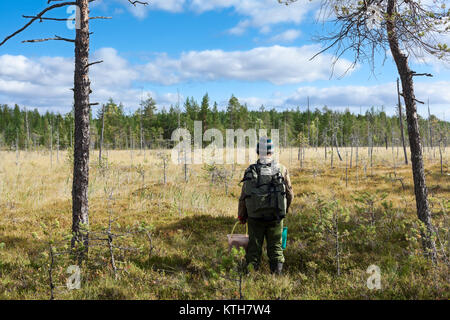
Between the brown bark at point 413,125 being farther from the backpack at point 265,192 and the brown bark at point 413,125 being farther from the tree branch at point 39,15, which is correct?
the tree branch at point 39,15

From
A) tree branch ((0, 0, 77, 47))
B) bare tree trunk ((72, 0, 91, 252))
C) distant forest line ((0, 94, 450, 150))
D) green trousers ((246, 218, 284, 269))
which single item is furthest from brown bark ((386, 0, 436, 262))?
distant forest line ((0, 94, 450, 150))

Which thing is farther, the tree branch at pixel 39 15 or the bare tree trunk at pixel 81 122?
the tree branch at pixel 39 15

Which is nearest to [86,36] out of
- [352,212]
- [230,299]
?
[230,299]

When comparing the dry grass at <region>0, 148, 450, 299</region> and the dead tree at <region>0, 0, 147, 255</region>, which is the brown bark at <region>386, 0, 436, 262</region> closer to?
the dry grass at <region>0, 148, 450, 299</region>

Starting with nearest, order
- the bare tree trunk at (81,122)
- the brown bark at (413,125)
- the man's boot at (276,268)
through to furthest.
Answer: the man's boot at (276,268) < the bare tree trunk at (81,122) < the brown bark at (413,125)

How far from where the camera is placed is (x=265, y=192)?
15.8ft

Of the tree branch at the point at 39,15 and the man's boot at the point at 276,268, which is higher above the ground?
the tree branch at the point at 39,15

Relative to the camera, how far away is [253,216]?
4.81 metres

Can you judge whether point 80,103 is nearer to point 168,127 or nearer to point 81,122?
point 81,122

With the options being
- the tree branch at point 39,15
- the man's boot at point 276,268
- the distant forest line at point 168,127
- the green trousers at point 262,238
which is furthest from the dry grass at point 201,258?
the distant forest line at point 168,127

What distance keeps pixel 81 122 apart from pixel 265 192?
12.1 ft

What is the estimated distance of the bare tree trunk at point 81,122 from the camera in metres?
5.38

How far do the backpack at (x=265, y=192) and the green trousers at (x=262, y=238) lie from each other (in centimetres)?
17
